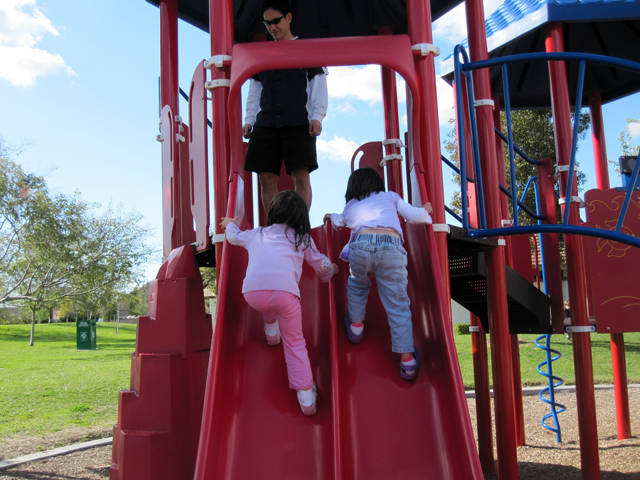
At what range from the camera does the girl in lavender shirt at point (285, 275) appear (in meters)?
3.17

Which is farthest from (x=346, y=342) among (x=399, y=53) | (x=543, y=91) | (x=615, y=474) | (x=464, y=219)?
(x=543, y=91)

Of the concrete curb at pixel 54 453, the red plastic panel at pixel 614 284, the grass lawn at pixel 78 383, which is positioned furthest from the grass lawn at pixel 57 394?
the red plastic panel at pixel 614 284

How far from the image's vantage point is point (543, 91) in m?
8.34

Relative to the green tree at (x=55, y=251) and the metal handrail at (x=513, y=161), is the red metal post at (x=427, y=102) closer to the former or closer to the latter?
the metal handrail at (x=513, y=161)

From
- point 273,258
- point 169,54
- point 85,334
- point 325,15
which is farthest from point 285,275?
point 85,334

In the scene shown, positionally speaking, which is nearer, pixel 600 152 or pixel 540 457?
pixel 540 457

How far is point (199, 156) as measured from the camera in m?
4.07

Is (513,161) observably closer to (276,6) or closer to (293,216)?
(293,216)

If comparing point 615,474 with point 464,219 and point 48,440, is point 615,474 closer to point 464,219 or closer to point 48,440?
point 464,219

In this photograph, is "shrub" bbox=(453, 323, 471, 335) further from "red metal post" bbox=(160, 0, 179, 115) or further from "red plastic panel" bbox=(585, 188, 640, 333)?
"red metal post" bbox=(160, 0, 179, 115)

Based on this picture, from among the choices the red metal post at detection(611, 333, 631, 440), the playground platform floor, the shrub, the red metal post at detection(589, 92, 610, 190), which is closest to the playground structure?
the playground platform floor

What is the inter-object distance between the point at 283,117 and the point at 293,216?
125 cm

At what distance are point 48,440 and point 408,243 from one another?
6.19 meters

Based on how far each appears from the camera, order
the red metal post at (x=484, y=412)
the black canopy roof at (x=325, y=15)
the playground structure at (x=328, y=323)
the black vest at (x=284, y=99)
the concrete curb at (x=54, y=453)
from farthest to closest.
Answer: the black canopy roof at (x=325, y=15), the concrete curb at (x=54, y=453), the red metal post at (x=484, y=412), the black vest at (x=284, y=99), the playground structure at (x=328, y=323)
